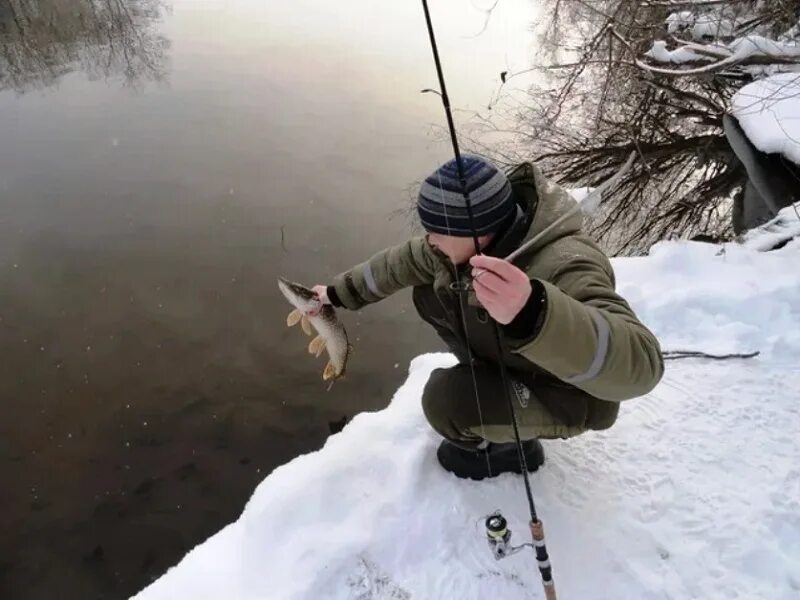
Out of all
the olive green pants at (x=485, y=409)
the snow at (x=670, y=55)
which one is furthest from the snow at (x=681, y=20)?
the olive green pants at (x=485, y=409)

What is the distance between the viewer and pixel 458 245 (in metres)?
2.35

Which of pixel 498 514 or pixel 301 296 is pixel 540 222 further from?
pixel 301 296

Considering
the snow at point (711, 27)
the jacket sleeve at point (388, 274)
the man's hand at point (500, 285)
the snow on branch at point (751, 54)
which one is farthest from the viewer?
the snow at point (711, 27)

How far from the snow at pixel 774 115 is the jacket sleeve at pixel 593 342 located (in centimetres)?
636

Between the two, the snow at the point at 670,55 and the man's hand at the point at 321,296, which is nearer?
the man's hand at the point at 321,296

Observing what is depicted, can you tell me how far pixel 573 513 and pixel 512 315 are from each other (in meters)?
1.29

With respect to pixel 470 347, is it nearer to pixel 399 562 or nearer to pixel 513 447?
pixel 513 447

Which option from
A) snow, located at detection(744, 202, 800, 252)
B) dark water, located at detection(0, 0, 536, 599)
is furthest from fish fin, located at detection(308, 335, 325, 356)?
snow, located at detection(744, 202, 800, 252)

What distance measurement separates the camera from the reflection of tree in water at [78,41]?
11.9 meters

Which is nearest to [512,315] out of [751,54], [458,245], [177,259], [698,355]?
[458,245]

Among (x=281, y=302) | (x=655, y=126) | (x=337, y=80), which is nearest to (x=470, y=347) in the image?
(x=281, y=302)

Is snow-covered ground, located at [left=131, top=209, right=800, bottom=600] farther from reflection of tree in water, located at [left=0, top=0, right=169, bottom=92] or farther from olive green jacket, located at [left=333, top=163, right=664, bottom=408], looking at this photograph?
reflection of tree in water, located at [left=0, top=0, right=169, bottom=92]

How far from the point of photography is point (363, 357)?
561 centimetres

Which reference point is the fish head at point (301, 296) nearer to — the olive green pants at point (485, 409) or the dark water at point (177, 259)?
the olive green pants at point (485, 409)
